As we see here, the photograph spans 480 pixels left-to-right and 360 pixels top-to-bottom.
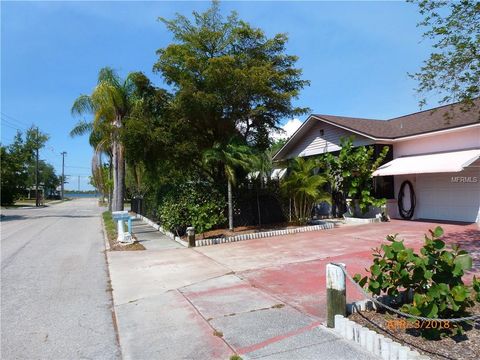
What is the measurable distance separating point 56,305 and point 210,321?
2.76 meters

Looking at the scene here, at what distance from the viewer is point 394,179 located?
16.4 m

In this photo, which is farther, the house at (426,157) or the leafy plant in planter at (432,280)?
the house at (426,157)

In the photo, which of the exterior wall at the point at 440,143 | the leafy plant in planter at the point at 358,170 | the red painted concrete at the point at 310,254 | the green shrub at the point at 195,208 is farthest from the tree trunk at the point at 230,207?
the exterior wall at the point at 440,143

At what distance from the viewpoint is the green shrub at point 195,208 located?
41.4ft

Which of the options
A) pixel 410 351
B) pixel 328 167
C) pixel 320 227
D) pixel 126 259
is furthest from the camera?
pixel 328 167

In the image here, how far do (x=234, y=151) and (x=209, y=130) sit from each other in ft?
9.24

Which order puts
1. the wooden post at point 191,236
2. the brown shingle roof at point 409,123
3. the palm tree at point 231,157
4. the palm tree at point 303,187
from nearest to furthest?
1. the wooden post at point 191,236
2. the palm tree at point 231,157
3. the brown shingle roof at point 409,123
4. the palm tree at point 303,187

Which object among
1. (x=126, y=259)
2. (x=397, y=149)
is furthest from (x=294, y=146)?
(x=126, y=259)

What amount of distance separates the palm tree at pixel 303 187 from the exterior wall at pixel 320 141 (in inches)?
131

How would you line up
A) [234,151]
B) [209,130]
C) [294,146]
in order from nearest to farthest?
1. [234,151]
2. [209,130]
3. [294,146]

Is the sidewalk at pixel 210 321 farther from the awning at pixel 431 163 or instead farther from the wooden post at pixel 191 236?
the awning at pixel 431 163

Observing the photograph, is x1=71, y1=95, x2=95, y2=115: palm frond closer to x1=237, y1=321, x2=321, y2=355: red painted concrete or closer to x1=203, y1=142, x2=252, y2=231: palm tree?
x1=203, y1=142, x2=252, y2=231: palm tree

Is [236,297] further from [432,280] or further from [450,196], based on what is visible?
[450,196]

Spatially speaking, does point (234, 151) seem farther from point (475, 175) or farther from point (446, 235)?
point (475, 175)
